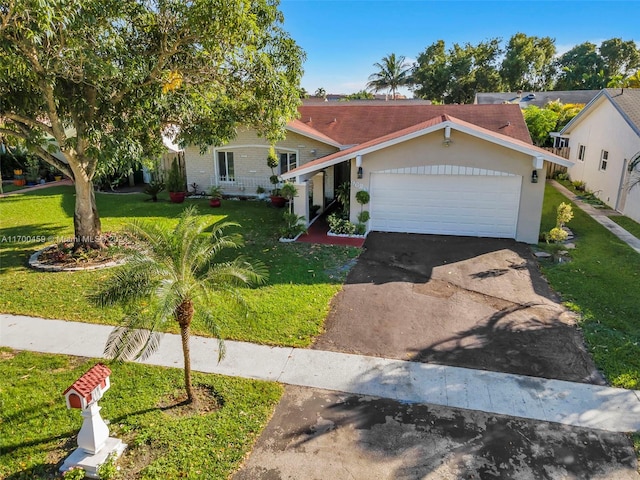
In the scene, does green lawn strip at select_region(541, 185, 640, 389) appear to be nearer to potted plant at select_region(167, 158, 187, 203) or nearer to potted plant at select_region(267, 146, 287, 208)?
potted plant at select_region(267, 146, 287, 208)

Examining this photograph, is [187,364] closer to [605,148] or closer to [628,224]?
[628,224]

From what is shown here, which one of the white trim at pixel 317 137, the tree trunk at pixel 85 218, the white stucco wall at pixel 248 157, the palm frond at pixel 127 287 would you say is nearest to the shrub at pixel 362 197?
the white trim at pixel 317 137

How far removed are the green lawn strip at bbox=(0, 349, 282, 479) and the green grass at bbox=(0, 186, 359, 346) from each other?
1261mm

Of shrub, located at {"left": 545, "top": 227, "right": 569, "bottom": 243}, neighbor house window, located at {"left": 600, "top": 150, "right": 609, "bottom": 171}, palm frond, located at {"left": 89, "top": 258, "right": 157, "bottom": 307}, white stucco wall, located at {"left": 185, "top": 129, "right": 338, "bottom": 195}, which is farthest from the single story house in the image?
palm frond, located at {"left": 89, "top": 258, "right": 157, "bottom": 307}

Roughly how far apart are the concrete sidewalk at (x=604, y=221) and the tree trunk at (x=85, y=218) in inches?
Result: 652

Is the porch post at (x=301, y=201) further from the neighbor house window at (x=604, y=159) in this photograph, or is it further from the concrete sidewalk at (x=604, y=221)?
the neighbor house window at (x=604, y=159)

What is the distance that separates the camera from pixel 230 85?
1391 cm

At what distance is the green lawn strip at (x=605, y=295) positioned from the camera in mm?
7527

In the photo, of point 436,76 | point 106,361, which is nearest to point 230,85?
point 106,361

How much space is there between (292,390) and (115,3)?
897 centimetres

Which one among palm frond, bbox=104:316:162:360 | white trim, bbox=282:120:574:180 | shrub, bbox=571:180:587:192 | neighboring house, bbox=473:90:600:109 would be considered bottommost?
shrub, bbox=571:180:587:192

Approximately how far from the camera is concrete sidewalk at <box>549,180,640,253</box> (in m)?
14.4

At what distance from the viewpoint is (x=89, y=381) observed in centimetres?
520

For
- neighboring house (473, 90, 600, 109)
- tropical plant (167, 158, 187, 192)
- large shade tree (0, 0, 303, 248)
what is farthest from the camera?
neighboring house (473, 90, 600, 109)
